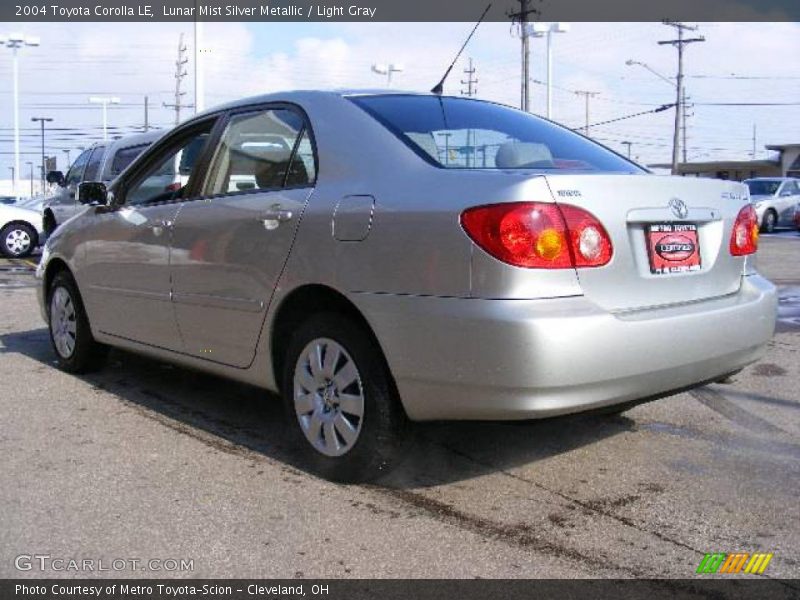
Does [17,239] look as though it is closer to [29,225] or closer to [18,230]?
[18,230]

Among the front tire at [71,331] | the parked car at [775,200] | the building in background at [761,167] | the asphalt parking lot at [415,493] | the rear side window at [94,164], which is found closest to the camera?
the asphalt parking lot at [415,493]

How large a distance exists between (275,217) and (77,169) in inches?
469

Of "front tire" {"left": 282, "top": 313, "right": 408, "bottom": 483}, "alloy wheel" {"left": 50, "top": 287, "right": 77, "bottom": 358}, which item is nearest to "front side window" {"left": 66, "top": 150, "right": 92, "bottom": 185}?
"alloy wheel" {"left": 50, "top": 287, "right": 77, "bottom": 358}

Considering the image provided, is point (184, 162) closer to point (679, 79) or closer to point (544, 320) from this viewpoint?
point (544, 320)

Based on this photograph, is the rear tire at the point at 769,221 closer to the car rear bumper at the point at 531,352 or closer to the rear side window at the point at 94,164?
the rear side window at the point at 94,164

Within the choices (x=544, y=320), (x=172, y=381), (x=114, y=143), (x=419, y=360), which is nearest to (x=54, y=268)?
(x=172, y=381)

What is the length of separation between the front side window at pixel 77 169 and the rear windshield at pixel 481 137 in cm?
1146

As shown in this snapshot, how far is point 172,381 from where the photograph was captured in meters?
5.63

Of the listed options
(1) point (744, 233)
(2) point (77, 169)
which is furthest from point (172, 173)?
(2) point (77, 169)

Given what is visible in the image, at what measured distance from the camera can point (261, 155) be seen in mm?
4195

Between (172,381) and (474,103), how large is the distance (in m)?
2.76

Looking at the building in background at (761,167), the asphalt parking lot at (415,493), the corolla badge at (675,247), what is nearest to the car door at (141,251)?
the asphalt parking lot at (415,493)

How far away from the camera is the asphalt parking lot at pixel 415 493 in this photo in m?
2.95

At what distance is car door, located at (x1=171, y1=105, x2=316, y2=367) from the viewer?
385 cm
